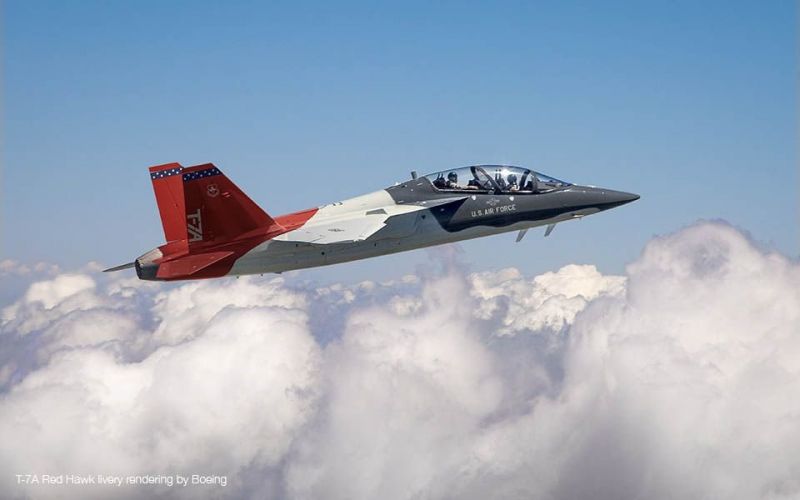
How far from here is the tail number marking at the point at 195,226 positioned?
45.6m

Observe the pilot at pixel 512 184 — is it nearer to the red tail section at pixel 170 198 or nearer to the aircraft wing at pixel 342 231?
the aircraft wing at pixel 342 231

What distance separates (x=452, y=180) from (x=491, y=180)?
7.25ft

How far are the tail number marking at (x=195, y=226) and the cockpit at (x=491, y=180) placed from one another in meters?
12.9

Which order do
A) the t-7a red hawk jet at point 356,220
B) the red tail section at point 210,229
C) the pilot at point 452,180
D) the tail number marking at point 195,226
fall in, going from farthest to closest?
1. the pilot at point 452,180
2. the t-7a red hawk jet at point 356,220
3. the tail number marking at point 195,226
4. the red tail section at point 210,229

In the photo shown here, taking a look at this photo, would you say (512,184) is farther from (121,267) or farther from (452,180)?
(121,267)

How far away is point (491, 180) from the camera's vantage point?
49.1 m

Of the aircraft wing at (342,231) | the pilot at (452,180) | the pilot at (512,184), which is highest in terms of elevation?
the pilot at (452,180)

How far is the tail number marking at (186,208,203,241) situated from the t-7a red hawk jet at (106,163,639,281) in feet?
0.17

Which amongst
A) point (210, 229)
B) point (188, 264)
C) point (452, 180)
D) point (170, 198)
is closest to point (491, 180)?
point (452, 180)

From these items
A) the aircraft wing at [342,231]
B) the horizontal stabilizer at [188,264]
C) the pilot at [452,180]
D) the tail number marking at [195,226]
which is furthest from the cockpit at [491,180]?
the tail number marking at [195,226]

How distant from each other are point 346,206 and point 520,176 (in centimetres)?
1005

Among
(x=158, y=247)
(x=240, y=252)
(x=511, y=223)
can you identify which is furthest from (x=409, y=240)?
(x=158, y=247)

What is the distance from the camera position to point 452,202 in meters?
48.2

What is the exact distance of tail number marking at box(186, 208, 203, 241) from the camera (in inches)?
1794
